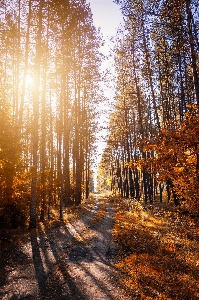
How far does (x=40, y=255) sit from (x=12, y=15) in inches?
807

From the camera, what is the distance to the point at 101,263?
29.4 feet

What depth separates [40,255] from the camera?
393 inches

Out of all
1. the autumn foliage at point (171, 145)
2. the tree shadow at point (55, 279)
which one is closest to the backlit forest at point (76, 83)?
the autumn foliage at point (171, 145)

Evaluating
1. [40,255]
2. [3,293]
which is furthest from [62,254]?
[3,293]

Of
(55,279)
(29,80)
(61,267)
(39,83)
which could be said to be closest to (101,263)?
(61,267)

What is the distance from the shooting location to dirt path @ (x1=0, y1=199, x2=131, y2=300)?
21.8ft

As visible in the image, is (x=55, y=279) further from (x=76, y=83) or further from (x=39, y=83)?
(x=76, y=83)

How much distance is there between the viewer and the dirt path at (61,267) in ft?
21.8

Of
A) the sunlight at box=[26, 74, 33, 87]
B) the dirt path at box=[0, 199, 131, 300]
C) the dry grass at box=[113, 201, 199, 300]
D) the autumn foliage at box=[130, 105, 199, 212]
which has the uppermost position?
the sunlight at box=[26, 74, 33, 87]

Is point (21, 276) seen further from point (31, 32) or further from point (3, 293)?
point (31, 32)

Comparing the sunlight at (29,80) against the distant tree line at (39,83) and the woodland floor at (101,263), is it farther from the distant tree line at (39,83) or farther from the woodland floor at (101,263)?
the woodland floor at (101,263)

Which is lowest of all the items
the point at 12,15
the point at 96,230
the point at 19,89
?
the point at 96,230

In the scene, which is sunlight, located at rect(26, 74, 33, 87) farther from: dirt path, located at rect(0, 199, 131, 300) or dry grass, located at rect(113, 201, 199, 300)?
dry grass, located at rect(113, 201, 199, 300)

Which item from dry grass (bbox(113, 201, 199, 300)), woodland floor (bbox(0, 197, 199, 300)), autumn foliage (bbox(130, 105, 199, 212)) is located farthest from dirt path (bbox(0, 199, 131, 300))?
autumn foliage (bbox(130, 105, 199, 212))
